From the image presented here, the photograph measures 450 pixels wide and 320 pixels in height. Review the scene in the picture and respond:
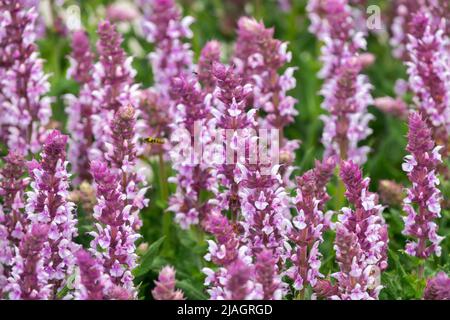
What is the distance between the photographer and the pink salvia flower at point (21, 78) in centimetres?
533

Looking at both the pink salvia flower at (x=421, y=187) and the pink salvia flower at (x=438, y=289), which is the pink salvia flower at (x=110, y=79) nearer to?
the pink salvia flower at (x=421, y=187)

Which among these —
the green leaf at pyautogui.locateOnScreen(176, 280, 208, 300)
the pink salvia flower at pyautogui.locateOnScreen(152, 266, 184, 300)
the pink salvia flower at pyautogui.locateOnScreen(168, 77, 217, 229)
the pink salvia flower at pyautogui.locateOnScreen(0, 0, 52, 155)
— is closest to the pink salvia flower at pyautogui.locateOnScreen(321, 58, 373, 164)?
the pink salvia flower at pyautogui.locateOnScreen(168, 77, 217, 229)

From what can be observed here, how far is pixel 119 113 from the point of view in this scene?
14.5 feet

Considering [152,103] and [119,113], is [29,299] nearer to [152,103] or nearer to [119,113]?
[119,113]

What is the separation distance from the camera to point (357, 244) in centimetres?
396

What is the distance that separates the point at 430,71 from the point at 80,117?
1.96 m

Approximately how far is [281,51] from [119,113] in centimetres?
114

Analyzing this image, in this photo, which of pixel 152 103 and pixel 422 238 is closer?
pixel 422 238

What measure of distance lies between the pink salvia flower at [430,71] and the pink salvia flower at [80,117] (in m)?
1.78

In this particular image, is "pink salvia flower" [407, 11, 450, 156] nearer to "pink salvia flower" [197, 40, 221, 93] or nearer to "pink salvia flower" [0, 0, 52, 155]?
"pink salvia flower" [197, 40, 221, 93]

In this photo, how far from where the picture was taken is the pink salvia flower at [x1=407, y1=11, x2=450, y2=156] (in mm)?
5207

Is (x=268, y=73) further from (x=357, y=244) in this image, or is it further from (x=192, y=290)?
(x=357, y=244)
